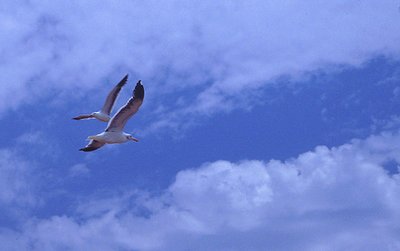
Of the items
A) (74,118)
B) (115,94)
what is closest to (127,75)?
(115,94)

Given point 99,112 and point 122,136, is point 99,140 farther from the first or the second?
point 99,112

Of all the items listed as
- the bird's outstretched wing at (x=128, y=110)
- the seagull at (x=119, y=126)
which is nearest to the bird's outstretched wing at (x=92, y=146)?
the seagull at (x=119, y=126)

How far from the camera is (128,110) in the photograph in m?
33.4

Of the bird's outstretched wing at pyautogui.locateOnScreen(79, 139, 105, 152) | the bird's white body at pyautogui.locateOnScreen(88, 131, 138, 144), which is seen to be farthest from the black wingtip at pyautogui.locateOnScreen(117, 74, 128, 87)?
the bird's white body at pyautogui.locateOnScreen(88, 131, 138, 144)

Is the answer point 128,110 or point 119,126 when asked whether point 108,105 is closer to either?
point 119,126

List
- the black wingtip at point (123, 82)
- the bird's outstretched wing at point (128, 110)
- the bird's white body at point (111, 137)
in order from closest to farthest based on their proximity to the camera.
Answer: the bird's outstretched wing at point (128, 110), the bird's white body at point (111, 137), the black wingtip at point (123, 82)

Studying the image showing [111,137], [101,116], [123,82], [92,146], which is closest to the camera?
[111,137]

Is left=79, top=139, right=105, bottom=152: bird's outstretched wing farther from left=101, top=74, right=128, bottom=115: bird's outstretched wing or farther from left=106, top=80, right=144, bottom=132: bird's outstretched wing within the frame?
left=101, top=74, right=128, bottom=115: bird's outstretched wing

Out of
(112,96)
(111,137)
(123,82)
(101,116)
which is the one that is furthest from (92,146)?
(101,116)

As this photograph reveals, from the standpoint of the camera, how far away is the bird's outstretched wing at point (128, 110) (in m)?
32.5

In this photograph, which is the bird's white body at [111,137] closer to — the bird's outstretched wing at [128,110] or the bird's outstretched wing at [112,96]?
the bird's outstretched wing at [128,110]

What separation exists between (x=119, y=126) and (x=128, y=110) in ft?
6.68

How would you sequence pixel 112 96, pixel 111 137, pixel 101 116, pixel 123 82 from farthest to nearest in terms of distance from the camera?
pixel 101 116, pixel 112 96, pixel 123 82, pixel 111 137

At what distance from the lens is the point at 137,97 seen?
3250 cm
